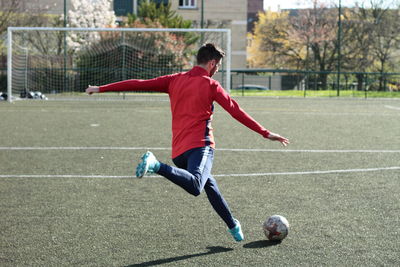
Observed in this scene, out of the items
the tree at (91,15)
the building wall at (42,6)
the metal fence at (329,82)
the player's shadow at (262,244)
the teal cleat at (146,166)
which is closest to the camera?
the teal cleat at (146,166)

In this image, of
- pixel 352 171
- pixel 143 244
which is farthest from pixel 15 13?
pixel 143 244

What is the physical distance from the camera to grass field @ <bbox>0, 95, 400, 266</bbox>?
195 inches

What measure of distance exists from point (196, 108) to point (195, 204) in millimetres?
1946

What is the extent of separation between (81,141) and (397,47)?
46.4 metres

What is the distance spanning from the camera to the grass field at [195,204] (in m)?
4.95

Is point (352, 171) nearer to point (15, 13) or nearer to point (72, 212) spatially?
→ point (72, 212)

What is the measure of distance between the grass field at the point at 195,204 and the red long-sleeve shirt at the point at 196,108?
2.81ft

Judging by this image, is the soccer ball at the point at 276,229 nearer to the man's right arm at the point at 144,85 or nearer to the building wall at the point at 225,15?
the man's right arm at the point at 144,85

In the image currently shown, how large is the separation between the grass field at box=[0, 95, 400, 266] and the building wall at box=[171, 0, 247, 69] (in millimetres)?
50118

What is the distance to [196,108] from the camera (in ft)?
16.8

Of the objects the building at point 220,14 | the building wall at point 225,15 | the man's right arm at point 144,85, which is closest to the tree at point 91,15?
the building at point 220,14

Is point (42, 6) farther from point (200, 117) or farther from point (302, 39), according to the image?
point (200, 117)

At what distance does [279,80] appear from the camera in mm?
50438

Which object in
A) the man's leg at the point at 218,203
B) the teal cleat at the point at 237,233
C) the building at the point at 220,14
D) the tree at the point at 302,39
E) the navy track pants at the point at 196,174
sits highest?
the building at the point at 220,14
